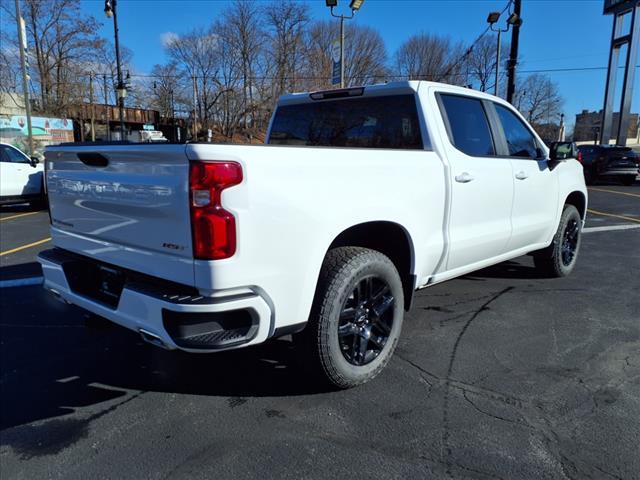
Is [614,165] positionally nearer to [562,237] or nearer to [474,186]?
[562,237]

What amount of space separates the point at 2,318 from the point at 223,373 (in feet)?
7.91

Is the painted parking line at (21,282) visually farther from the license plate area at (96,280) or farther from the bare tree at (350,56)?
the bare tree at (350,56)

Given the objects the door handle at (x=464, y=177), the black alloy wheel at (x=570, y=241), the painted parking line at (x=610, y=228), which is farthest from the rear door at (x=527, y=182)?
the painted parking line at (x=610, y=228)

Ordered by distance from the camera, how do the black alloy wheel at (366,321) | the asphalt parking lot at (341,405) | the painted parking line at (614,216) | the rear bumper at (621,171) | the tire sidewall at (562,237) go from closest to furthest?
the asphalt parking lot at (341,405)
the black alloy wheel at (366,321)
the tire sidewall at (562,237)
the painted parking line at (614,216)
the rear bumper at (621,171)

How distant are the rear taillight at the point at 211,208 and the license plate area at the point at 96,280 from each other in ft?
2.52

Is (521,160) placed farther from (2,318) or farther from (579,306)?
(2,318)

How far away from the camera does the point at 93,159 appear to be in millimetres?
2754

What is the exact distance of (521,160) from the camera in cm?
437

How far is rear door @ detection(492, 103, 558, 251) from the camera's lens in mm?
4301

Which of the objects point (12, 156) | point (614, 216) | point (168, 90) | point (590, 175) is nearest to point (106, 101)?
point (168, 90)

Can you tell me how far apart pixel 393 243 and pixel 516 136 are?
6.66 ft

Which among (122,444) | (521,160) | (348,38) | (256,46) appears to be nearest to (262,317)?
(122,444)

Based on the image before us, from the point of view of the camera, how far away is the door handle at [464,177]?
140 inches

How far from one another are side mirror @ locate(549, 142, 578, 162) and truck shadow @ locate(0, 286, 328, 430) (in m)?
3.15
